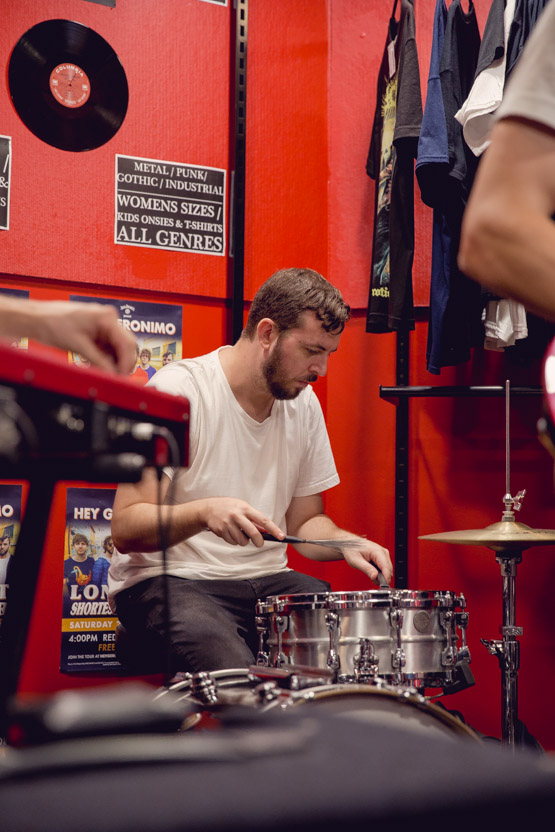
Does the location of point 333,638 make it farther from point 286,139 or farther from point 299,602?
point 286,139

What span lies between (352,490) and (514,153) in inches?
101

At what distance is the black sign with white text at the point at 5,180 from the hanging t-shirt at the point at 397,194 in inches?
53.7

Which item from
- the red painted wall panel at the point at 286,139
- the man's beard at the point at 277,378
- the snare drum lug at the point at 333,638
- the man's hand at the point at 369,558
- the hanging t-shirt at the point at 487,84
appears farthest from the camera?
the red painted wall panel at the point at 286,139

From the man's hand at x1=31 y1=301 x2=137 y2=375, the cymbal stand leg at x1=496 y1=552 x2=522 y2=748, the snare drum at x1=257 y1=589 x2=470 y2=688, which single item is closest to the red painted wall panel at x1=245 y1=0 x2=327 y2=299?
the cymbal stand leg at x1=496 y1=552 x2=522 y2=748

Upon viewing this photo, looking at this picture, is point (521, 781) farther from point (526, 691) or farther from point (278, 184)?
point (278, 184)

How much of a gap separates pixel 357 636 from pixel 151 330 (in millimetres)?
1708

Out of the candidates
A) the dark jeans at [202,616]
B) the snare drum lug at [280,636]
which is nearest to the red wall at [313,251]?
the dark jeans at [202,616]

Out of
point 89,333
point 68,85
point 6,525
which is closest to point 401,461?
point 6,525

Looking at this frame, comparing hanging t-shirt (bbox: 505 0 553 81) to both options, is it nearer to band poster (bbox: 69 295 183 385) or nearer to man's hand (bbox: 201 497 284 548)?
band poster (bbox: 69 295 183 385)

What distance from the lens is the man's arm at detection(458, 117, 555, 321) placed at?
941 mm

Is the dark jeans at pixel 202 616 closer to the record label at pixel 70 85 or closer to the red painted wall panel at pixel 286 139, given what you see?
the red painted wall panel at pixel 286 139

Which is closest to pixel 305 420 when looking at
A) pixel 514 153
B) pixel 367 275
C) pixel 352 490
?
pixel 352 490

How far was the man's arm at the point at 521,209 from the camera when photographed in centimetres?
94

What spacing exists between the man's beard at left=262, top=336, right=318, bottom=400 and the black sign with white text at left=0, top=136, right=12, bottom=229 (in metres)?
1.17
